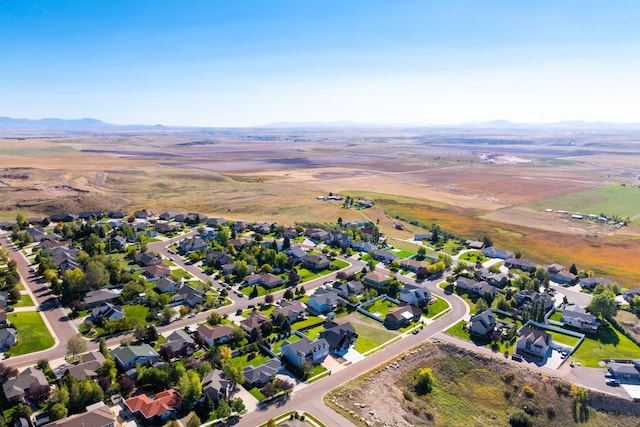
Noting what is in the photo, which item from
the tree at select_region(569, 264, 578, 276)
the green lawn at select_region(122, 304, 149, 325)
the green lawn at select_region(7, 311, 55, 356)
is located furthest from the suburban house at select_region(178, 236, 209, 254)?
the tree at select_region(569, 264, 578, 276)

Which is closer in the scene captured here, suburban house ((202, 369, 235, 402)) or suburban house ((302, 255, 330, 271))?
suburban house ((202, 369, 235, 402))

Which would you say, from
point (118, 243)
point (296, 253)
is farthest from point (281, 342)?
point (118, 243)

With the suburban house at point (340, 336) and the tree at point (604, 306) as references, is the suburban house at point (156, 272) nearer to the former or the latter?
the suburban house at point (340, 336)

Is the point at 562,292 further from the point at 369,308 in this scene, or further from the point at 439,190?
the point at 439,190

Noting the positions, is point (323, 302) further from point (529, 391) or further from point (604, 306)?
point (604, 306)

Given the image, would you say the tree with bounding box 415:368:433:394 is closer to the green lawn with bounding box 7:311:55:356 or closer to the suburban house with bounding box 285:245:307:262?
the suburban house with bounding box 285:245:307:262

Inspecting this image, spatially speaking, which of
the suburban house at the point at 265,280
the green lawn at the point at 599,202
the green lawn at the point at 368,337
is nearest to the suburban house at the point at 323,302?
the green lawn at the point at 368,337

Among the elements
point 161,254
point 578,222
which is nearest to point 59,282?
point 161,254
